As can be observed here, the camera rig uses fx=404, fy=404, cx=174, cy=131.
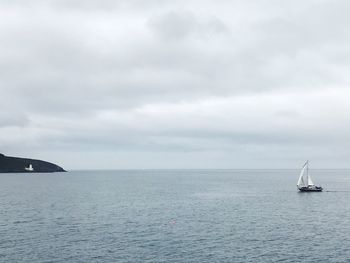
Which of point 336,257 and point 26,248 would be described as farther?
point 26,248

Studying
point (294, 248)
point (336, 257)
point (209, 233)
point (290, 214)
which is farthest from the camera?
point (290, 214)

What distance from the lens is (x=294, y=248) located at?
284 feet

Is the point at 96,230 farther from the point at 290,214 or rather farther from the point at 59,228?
the point at 290,214

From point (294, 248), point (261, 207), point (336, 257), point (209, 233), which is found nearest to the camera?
point (336, 257)

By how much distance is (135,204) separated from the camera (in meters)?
169

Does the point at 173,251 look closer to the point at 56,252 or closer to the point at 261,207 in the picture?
the point at 56,252

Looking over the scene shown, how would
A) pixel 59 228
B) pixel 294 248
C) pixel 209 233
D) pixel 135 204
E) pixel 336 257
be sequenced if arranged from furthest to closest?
pixel 135 204, pixel 59 228, pixel 209 233, pixel 294 248, pixel 336 257

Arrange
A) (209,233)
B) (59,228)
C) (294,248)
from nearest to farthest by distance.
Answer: (294,248)
(209,233)
(59,228)

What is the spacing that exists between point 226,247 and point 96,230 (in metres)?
37.6

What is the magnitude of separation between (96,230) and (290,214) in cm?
6891

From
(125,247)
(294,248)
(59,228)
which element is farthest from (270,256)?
(59,228)

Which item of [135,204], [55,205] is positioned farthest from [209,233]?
[55,205]

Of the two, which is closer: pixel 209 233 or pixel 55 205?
pixel 209 233

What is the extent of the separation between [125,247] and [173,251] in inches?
422
